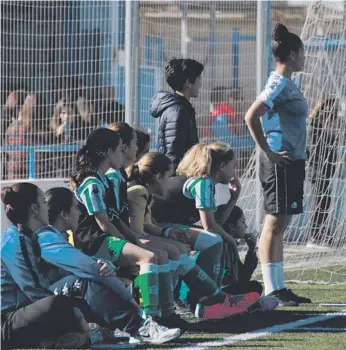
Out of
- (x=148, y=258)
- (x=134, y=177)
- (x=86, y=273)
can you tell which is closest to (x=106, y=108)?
(x=134, y=177)

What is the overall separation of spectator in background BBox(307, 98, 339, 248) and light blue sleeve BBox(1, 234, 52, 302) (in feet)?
16.4

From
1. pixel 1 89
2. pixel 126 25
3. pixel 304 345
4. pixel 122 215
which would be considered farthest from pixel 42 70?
pixel 304 345

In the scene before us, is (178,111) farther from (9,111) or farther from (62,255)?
(9,111)

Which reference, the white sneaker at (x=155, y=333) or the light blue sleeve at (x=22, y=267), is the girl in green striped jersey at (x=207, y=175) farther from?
the light blue sleeve at (x=22, y=267)

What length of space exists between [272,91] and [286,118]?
0.24m

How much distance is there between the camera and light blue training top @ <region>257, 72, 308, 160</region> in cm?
827

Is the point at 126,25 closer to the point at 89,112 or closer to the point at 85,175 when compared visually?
the point at 89,112

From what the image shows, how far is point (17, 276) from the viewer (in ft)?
21.0

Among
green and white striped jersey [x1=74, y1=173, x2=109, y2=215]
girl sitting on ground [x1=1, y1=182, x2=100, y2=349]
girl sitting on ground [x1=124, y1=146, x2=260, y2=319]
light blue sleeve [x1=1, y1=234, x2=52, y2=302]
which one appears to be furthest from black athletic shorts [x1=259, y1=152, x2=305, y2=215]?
light blue sleeve [x1=1, y1=234, x2=52, y2=302]

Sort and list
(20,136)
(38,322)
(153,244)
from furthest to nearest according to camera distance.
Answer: (20,136), (153,244), (38,322)

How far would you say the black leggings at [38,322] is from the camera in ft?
20.6

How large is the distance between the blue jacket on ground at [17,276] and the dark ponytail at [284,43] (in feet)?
9.23

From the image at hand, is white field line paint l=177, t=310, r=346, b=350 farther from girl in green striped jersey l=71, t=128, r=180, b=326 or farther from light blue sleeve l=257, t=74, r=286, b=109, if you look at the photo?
light blue sleeve l=257, t=74, r=286, b=109

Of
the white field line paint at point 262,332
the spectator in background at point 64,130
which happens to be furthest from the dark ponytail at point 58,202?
the spectator in background at point 64,130
